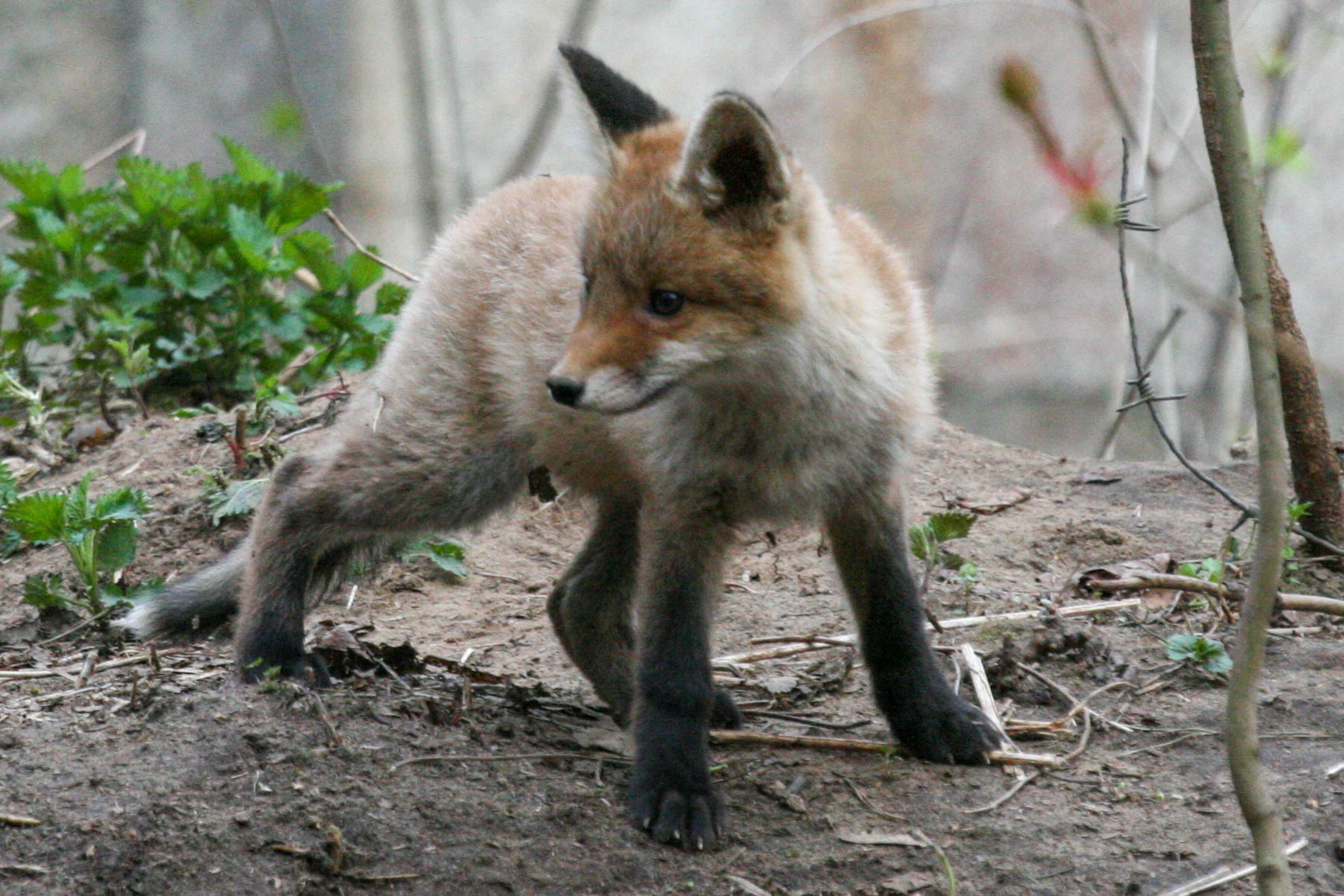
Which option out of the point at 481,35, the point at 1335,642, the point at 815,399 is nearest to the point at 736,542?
the point at 815,399

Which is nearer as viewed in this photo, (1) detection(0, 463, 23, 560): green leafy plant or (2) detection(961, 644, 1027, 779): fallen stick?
(2) detection(961, 644, 1027, 779): fallen stick

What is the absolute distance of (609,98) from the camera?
4.23 metres

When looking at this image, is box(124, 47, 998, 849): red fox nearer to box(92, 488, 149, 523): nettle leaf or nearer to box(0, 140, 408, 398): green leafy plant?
box(92, 488, 149, 523): nettle leaf

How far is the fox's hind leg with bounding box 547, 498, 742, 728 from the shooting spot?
16.1ft

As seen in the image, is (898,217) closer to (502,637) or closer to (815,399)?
(502,637)

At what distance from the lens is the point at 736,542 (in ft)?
14.0

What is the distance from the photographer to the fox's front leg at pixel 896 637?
4.16 meters

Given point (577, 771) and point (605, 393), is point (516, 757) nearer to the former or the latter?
point (577, 771)

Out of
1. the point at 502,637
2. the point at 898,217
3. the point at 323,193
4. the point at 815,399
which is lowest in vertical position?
the point at 502,637

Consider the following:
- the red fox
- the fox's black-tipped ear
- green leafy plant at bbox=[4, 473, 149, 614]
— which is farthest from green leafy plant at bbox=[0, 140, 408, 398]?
the fox's black-tipped ear

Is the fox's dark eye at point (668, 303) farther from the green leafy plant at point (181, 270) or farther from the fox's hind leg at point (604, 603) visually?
the green leafy plant at point (181, 270)

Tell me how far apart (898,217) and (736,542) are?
27.6 feet

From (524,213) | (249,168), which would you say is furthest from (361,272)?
(524,213)

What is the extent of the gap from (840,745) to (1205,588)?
1.43 m
